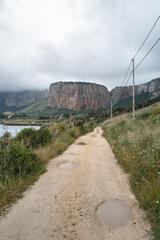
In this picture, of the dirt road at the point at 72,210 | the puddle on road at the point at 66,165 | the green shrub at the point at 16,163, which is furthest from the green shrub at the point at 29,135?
the dirt road at the point at 72,210

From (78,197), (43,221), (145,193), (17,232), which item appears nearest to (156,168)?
(145,193)

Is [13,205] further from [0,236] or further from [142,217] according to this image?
A: [142,217]

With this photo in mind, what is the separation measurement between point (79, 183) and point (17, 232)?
462 cm

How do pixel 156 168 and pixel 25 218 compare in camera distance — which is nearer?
pixel 25 218

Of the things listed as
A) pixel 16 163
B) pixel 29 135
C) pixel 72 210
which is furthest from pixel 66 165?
pixel 29 135

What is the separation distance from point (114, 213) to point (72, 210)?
0.96 m

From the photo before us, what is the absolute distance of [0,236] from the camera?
6.34 m

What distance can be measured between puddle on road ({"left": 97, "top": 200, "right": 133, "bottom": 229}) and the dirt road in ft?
0.15

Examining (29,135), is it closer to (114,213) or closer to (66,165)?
(66,165)

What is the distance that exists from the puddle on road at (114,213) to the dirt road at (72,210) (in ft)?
0.15

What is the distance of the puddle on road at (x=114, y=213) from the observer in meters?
7.24

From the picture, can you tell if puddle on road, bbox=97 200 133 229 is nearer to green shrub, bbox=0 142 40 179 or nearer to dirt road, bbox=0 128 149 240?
dirt road, bbox=0 128 149 240

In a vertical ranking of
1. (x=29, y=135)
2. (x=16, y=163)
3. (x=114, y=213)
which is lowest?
(x=114, y=213)

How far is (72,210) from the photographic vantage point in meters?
7.95
